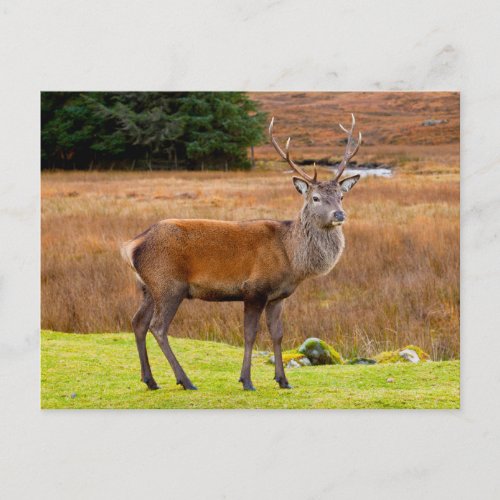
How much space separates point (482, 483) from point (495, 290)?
1.01 meters

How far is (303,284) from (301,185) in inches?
24.0

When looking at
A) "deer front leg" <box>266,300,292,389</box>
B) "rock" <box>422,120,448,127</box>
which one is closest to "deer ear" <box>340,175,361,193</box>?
"rock" <box>422,120,448,127</box>

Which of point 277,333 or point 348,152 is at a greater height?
point 348,152

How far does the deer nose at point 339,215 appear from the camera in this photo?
641 cm

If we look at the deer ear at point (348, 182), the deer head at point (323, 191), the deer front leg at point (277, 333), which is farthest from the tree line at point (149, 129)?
the deer front leg at point (277, 333)

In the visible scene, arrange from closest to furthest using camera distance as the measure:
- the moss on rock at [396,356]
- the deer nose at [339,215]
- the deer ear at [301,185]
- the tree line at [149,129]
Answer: the deer nose at [339,215] < the deer ear at [301,185] < the tree line at [149,129] < the moss on rock at [396,356]

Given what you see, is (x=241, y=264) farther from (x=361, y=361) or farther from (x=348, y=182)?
(x=361, y=361)

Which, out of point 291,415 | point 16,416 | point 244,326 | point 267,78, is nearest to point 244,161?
point 267,78

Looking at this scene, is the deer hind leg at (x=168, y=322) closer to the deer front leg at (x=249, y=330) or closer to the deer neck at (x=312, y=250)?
the deer front leg at (x=249, y=330)

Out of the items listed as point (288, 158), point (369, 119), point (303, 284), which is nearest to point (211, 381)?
point (303, 284)

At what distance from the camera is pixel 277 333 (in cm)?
654

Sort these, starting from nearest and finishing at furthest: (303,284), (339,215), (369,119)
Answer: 1. (339,215)
2. (369,119)
3. (303,284)

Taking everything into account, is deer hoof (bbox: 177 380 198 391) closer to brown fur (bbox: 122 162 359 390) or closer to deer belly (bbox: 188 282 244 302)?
brown fur (bbox: 122 162 359 390)

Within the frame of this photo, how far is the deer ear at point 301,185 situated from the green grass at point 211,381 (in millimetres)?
953
